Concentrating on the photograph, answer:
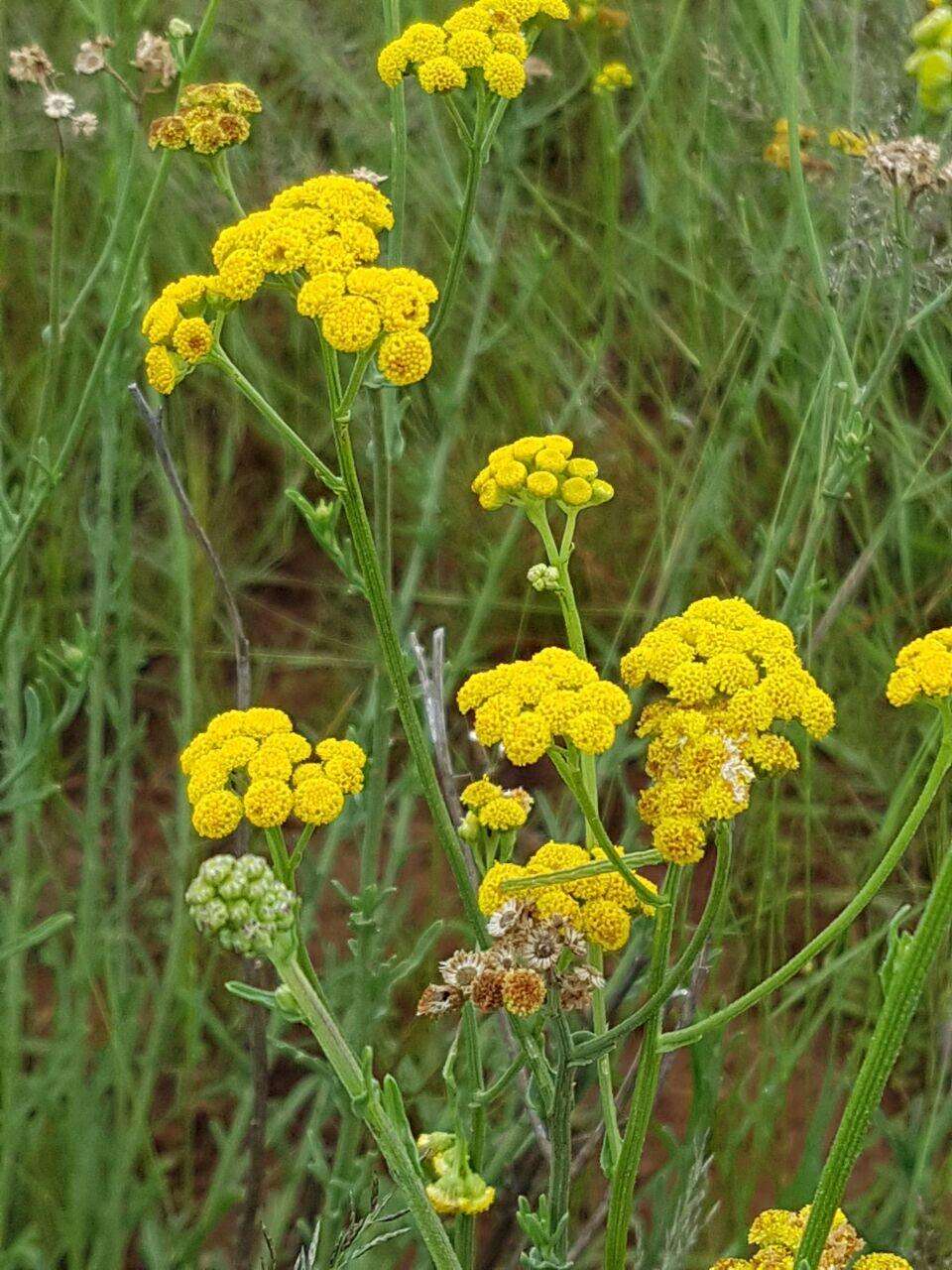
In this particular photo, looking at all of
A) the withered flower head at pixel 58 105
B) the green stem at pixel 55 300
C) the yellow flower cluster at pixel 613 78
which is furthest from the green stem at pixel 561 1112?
the yellow flower cluster at pixel 613 78

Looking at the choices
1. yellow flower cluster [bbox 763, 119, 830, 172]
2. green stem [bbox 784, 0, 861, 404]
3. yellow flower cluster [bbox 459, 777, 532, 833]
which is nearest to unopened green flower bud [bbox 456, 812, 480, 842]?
yellow flower cluster [bbox 459, 777, 532, 833]

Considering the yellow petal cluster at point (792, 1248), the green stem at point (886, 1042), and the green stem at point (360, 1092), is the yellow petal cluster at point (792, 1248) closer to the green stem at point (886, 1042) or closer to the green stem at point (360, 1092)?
the green stem at point (886, 1042)

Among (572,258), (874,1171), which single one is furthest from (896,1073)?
(572,258)

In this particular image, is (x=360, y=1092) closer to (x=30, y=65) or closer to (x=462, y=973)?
(x=462, y=973)

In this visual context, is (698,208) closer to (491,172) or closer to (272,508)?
(491,172)

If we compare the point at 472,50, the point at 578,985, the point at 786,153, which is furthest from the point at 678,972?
the point at 786,153

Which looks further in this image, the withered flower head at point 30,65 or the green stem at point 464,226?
the withered flower head at point 30,65
